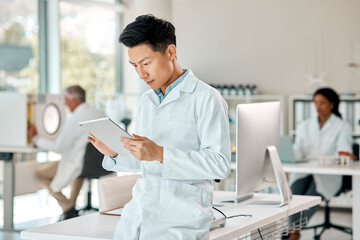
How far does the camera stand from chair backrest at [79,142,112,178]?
5141 mm

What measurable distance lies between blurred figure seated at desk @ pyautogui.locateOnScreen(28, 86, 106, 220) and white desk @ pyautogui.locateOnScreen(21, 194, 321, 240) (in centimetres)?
279

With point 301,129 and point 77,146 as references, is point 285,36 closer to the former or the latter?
point 301,129

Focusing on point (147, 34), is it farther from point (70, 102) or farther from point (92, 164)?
point (70, 102)

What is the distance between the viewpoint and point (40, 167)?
5.50 meters

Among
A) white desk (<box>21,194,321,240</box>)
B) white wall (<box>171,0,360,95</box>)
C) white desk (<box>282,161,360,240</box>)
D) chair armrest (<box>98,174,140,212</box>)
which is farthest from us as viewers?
white wall (<box>171,0,360,95</box>)

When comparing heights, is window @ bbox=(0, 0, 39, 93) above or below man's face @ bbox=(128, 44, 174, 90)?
above

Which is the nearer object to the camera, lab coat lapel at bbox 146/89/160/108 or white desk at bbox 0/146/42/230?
lab coat lapel at bbox 146/89/160/108

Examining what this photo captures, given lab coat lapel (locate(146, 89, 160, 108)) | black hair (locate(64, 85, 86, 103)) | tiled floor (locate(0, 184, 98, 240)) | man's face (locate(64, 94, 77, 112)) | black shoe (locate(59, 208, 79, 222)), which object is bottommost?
tiled floor (locate(0, 184, 98, 240))

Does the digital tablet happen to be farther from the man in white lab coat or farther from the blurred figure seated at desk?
the blurred figure seated at desk

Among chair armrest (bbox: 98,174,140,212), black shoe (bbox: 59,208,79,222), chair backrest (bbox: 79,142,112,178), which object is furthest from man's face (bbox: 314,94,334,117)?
chair armrest (bbox: 98,174,140,212)

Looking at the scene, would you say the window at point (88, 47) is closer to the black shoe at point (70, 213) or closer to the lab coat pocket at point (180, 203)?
the black shoe at point (70, 213)

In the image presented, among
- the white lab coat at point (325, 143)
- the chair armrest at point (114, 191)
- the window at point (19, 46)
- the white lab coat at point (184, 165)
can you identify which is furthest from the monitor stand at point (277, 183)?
the window at point (19, 46)

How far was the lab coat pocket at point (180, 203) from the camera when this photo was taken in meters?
1.84

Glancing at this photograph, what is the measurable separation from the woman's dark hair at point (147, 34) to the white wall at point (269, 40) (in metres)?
5.55
